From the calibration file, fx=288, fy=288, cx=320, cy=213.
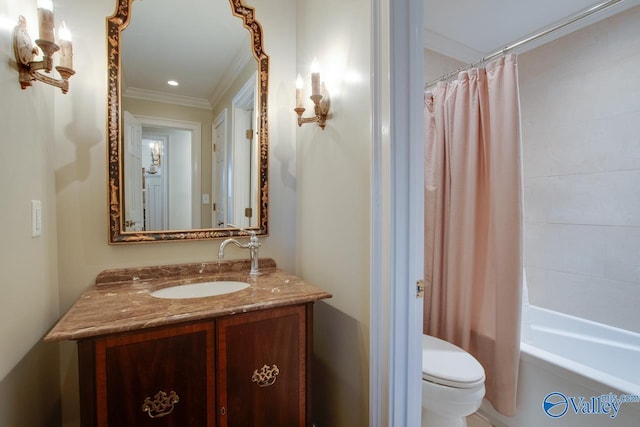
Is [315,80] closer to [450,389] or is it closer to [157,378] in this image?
[157,378]

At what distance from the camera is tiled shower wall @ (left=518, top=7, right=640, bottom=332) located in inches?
69.6

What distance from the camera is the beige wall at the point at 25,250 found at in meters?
0.80

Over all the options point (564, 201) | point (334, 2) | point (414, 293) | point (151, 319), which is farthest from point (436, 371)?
point (334, 2)

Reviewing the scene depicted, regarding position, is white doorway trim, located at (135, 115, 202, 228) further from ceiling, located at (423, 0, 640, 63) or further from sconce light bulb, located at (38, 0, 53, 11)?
ceiling, located at (423, 0, 640, 63)

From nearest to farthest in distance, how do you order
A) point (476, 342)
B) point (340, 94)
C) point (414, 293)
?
point (414, 293) → point (340, 94) → point (476, 342)

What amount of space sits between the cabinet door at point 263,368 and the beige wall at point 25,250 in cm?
58

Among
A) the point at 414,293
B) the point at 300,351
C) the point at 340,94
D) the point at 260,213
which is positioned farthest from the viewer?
the point at 260,213

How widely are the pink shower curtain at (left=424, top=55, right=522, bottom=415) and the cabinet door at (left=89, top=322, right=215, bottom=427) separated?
1500 millimetres

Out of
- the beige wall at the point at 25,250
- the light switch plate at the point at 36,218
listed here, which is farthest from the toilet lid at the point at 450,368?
the light switch plate at the point at 36,218

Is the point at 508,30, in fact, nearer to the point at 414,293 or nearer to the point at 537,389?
the point at 414,293

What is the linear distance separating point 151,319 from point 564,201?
2586 millimetres

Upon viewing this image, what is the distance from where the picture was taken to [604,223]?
187cm

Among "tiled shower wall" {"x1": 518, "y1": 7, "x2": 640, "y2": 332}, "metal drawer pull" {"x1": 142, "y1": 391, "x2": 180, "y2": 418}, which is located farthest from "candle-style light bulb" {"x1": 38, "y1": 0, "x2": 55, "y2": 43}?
"tiled shower wall" {"x1": 518, "y1": 7, "x2": 640, "y2": 332}

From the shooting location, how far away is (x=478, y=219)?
1783mm
